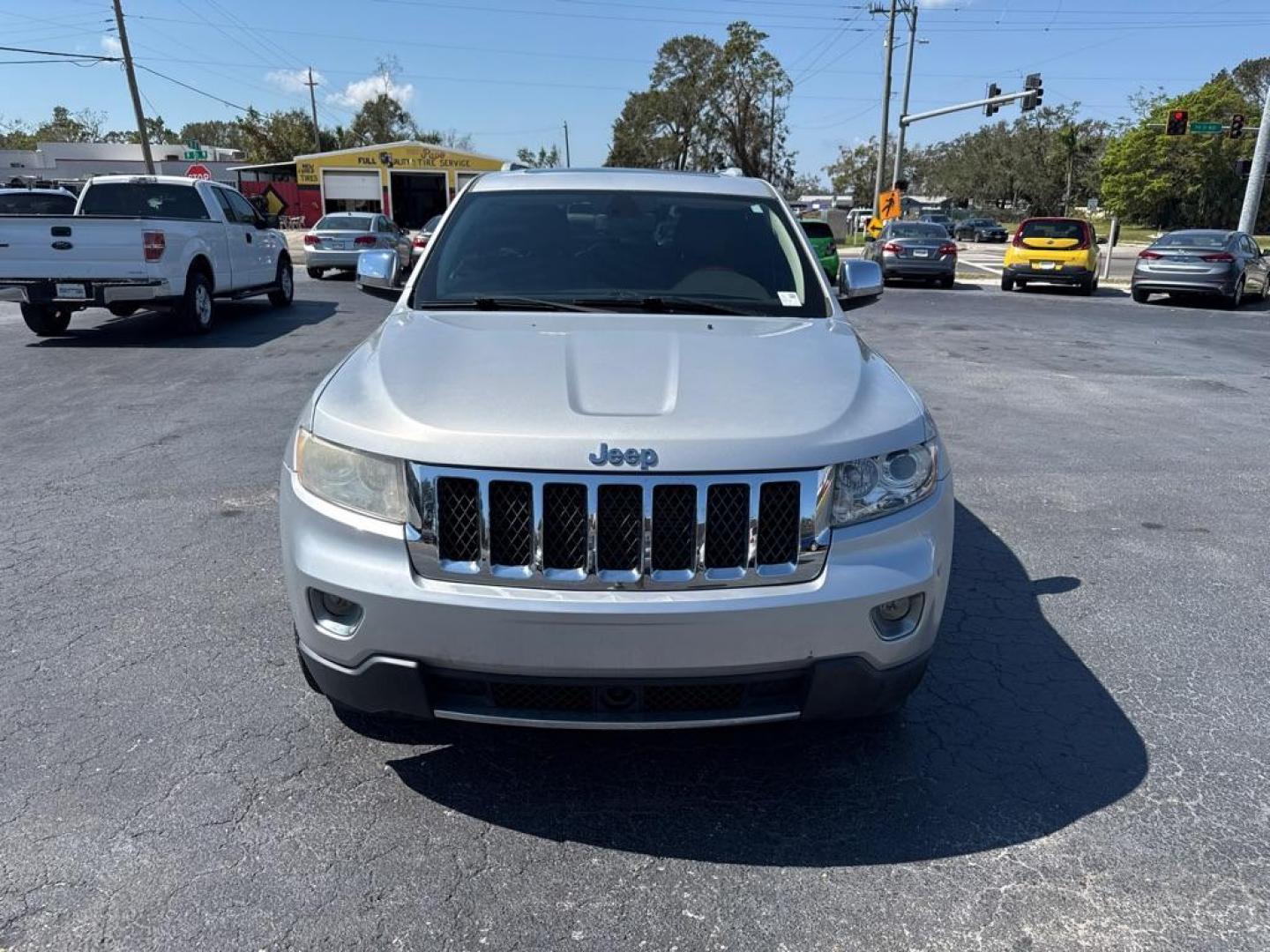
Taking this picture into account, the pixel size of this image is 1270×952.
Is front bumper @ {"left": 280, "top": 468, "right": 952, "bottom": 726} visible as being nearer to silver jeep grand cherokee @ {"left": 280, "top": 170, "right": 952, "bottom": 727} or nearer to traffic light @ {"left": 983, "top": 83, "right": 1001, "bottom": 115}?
silver jeep grand cherokee @ {"left": 280, "top": 170, "right": 952, "bottom": 727}

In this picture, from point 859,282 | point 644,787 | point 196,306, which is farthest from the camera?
point 196,306

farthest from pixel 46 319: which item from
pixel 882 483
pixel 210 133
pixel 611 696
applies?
pixel 210 133

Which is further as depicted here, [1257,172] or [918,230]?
[1257,172]

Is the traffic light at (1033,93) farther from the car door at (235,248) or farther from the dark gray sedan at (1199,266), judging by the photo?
the car door at (235,248)

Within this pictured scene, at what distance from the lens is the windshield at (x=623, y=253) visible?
3.76 metres

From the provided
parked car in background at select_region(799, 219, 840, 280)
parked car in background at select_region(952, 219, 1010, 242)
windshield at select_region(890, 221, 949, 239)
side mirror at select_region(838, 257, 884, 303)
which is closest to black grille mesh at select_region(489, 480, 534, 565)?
side mirror at select_region(838, 257, 884, 303)

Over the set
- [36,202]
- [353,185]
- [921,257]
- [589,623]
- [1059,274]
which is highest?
[353,185]

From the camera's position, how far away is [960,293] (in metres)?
20.6

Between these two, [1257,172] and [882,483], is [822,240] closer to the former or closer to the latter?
[1257,172]

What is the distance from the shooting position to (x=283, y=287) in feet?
49.2

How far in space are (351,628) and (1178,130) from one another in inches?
1269

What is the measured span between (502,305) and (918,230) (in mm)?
20762

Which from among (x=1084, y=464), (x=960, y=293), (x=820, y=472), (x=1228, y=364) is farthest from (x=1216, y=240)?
(x=820, y=472)

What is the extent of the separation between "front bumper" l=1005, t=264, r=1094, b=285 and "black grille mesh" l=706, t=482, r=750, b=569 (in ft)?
66.9
